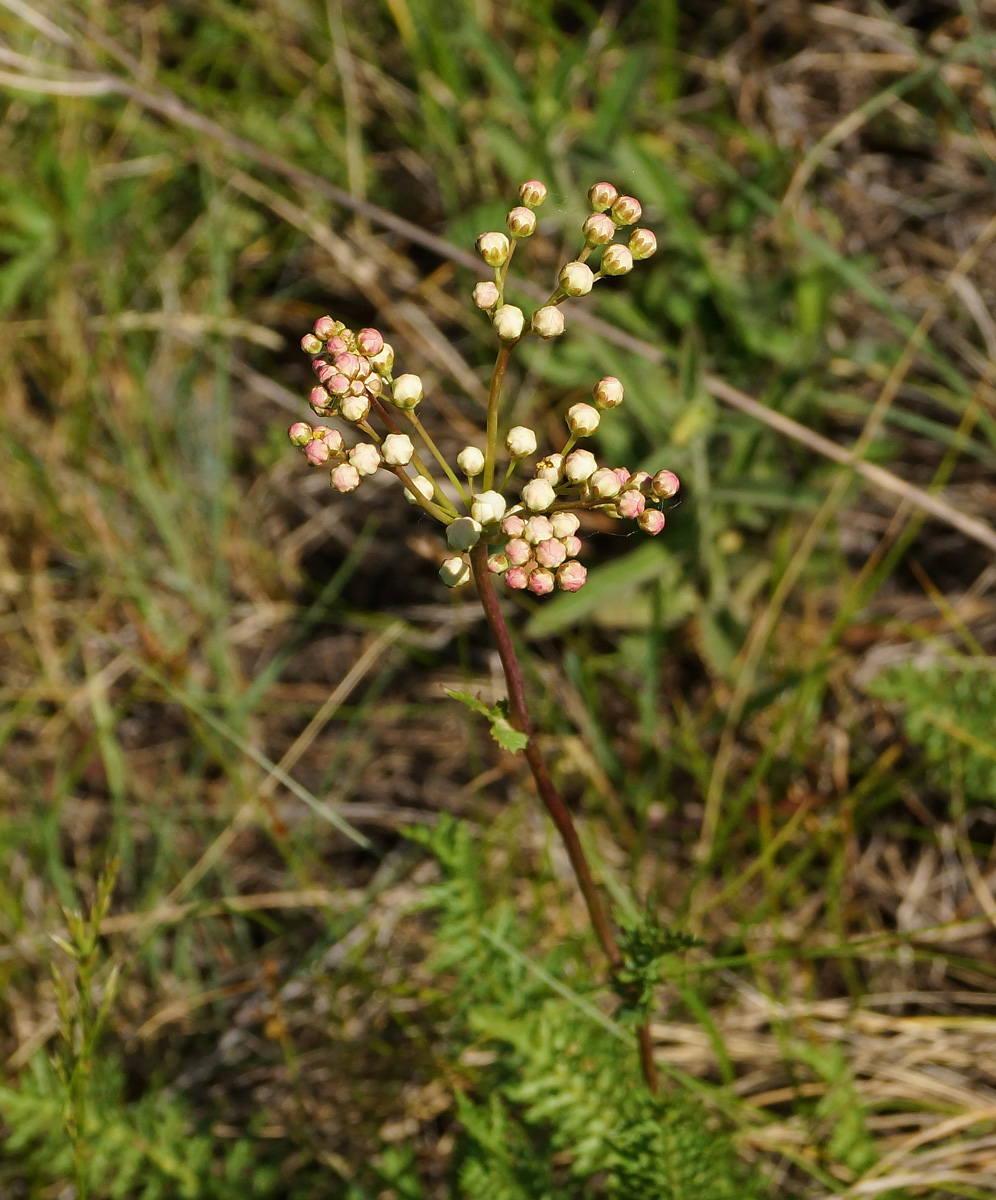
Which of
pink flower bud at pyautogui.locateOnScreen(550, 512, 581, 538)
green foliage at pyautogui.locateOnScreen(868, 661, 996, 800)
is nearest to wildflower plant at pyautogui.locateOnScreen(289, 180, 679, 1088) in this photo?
pink flower bud at pyautogui.locateOnScreen(550, 512, 581, 538)

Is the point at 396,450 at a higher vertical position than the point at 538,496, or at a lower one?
higher

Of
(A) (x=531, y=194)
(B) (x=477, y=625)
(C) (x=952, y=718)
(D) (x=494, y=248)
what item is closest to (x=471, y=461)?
(D) (x=494, y=248)

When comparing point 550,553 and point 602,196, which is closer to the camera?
point 550,553

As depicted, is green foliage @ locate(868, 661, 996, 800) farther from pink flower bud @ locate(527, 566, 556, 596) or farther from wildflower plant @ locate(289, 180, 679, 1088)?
pink flower bud @ locate(527, 566, 556, 596)

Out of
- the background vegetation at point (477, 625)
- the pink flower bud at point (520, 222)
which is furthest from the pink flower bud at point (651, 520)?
the background vegetation at point (477, 625)

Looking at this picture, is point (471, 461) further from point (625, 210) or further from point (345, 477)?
point (625, 210)

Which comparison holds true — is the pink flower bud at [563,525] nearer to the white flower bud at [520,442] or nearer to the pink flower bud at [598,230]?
the white flower bud at [520,442]
